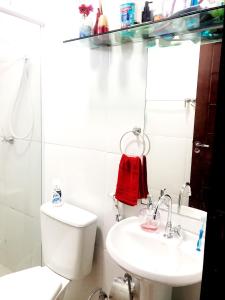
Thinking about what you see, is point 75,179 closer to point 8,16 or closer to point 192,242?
point 192,242

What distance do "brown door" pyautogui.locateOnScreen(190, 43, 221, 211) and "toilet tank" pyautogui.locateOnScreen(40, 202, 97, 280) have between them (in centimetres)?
62

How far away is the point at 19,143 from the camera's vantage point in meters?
1.94

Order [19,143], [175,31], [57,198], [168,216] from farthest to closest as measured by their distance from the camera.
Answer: [19,143], [57,198], [168,216], [175,31]

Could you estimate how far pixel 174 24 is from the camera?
1.08m

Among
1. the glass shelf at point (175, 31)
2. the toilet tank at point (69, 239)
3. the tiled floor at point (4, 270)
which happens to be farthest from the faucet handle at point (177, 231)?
the tiled floor at point (4, 270)

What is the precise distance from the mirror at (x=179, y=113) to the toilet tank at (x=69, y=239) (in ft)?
1.49

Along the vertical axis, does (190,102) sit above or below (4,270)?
above

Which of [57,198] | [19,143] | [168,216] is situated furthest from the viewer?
[19,143]

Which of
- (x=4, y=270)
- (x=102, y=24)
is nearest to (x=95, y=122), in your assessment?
(x=102, y=24)

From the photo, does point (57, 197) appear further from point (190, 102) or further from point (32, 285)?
point (190, 102)

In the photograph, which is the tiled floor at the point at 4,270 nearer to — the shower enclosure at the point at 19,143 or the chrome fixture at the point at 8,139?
the shower enclosure at the point at 19,143

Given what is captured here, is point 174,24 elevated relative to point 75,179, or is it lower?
elevated

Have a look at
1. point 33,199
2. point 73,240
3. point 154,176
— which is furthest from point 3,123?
point 154,176

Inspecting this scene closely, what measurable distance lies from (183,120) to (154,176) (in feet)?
1.07
